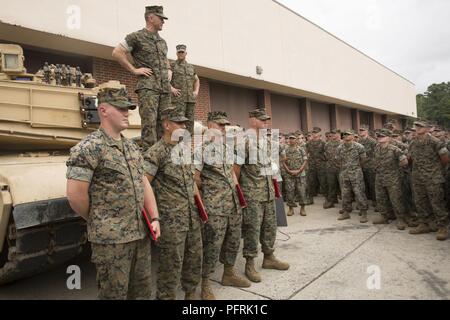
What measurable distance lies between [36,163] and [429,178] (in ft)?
19.4

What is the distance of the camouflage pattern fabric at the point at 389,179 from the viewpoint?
6.40 m

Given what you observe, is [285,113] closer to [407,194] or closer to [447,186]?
[407,194]

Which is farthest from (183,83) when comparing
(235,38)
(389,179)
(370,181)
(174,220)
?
(235,38)

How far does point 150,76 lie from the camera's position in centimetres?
395

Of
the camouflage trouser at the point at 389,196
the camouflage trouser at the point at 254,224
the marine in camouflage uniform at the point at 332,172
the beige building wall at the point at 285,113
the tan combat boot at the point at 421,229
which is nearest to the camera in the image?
the camouflage trouser at the point at 254,224

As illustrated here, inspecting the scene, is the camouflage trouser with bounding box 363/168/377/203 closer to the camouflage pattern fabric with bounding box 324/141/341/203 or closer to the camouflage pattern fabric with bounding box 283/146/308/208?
the camouflage pattern fabric with bounding box 324/141/341/203

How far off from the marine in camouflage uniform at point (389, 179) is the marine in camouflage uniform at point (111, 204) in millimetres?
5379

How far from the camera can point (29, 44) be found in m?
7.54

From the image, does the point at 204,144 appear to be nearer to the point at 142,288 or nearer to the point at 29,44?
the point at 142,288

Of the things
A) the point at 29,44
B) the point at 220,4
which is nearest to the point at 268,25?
the point at 220,4

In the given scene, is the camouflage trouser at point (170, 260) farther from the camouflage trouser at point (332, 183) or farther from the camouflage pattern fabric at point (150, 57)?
the camouflage trouser at point (332, 183)

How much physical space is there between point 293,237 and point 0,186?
14.7 ft

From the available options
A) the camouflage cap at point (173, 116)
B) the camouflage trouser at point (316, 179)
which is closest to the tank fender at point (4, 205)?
the camouflage cap at point (173, 116)

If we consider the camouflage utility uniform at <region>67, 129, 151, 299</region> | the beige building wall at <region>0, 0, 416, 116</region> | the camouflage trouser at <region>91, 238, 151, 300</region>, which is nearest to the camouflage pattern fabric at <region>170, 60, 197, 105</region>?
the camouflage utility uniform at <region>67, 129, 151, 299</region>
